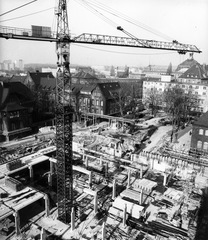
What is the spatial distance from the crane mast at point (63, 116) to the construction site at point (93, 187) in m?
0.08

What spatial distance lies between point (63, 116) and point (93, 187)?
452 inches

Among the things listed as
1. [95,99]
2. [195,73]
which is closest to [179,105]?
[95,99]

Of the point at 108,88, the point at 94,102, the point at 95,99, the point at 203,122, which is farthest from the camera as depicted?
the point at 108,88

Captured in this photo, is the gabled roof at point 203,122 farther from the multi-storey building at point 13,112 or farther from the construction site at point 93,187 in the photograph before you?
the multi-storey building at point 13,112

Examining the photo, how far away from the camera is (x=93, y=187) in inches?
1040

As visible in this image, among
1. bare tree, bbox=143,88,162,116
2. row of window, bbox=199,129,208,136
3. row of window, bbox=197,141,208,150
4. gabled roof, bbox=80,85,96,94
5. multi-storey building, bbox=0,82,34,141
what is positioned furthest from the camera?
bare tree, bbox=143,88,162,116

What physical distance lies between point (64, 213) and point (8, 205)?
17.4 ft

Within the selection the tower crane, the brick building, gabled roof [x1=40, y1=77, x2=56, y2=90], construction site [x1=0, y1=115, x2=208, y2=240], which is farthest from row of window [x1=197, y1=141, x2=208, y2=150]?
gabled roof [x1=40, y1=77, x2=56, y2=90]

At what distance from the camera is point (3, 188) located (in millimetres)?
23000

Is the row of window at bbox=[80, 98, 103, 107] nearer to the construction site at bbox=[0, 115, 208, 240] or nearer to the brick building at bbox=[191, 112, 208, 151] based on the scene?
the construction site at bbox=[0, 115, 208, 240]

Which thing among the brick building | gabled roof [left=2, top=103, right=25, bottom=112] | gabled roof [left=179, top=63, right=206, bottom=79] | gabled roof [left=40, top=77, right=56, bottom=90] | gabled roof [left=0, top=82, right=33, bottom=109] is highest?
gabled roof [left=179, top=63, right=206, bottom=79]

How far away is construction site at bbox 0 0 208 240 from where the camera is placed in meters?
19.2

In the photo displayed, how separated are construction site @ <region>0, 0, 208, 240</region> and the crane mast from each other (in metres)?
0.08

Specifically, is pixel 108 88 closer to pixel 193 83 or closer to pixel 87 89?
pixel 87 89
